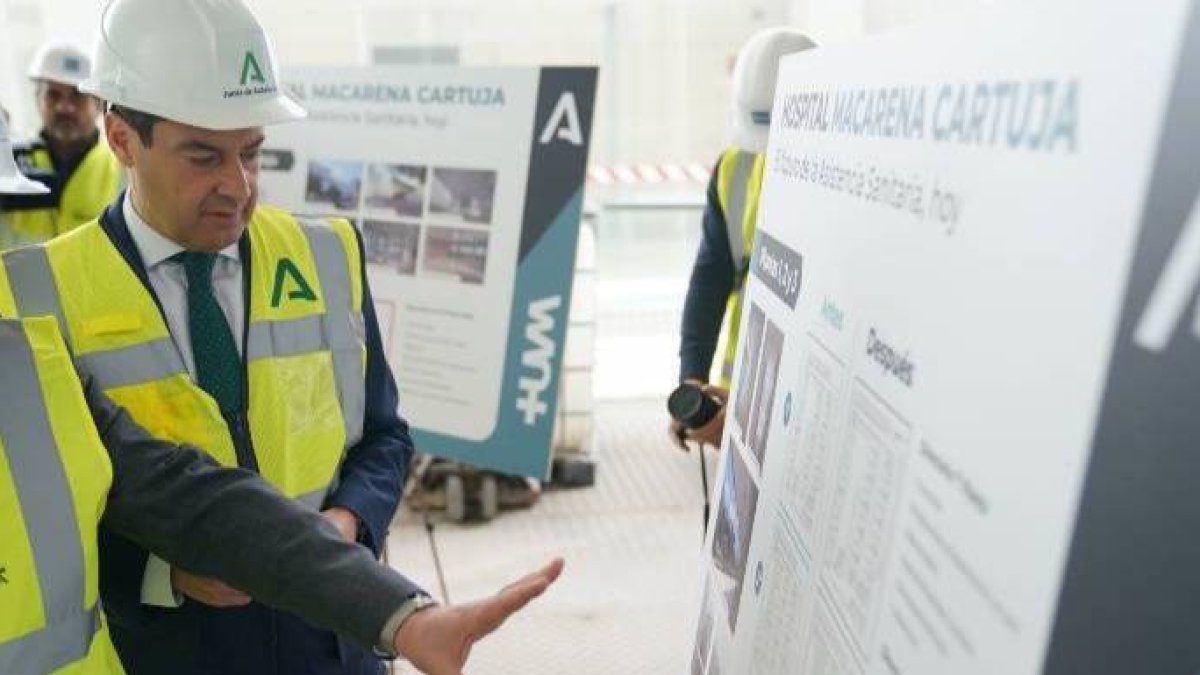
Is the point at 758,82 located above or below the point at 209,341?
above

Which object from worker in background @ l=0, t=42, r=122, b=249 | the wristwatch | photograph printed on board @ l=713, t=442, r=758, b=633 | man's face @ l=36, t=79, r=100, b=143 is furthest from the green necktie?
man's face @ l=36, t=79, r=100, b=143

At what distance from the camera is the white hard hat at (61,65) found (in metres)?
3.56

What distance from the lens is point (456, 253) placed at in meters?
2.69

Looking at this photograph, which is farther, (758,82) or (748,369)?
(758,82)

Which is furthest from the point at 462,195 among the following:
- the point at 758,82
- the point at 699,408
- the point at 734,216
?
the point at 699,408

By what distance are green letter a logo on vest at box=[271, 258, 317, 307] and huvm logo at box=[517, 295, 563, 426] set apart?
114 cm

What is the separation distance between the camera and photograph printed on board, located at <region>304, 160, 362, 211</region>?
282 centimetres

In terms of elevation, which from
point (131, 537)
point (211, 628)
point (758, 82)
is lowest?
point (211, 628)

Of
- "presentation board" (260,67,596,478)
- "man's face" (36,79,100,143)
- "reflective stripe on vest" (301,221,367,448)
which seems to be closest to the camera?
"reflective stripe on vest" (301,221,367,448)

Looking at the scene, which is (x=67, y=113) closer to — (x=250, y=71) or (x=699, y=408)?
(x=250, y=71)

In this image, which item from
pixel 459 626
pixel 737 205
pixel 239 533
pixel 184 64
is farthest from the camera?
pixel 737 205

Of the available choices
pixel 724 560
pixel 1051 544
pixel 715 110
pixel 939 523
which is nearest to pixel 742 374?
pixel 724 560

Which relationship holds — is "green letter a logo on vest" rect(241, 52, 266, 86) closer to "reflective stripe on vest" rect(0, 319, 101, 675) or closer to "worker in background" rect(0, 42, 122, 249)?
"reflective stripe on vest" rect(0, 319, 101, 675)

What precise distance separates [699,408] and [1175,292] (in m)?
1.28
